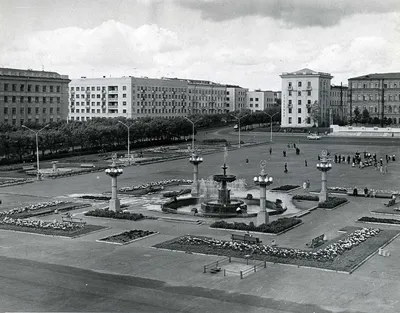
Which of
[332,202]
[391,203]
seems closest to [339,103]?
[391,203]

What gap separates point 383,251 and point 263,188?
9321 millimetres

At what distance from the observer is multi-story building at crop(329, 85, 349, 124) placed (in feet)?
578

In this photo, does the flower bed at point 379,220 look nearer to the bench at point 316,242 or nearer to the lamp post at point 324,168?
the lamp post at point 324,168

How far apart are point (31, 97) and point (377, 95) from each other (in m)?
91.9

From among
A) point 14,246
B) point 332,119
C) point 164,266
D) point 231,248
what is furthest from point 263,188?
point 332,119

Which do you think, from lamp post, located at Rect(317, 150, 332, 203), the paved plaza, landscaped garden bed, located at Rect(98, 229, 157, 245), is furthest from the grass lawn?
lamp post, located at Rect(317, 150, 332, 203)

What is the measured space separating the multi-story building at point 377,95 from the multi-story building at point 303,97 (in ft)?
30.4

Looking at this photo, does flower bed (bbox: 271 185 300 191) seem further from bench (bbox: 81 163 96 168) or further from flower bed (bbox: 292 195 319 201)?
bench (bbox: 81 163 96 168)

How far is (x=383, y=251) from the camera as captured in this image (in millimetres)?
30750

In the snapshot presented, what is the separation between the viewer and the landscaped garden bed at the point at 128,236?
1334 inches

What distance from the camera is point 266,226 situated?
121ft

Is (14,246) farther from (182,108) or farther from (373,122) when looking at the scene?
(182,108)

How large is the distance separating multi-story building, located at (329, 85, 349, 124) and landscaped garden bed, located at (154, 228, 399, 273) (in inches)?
5600

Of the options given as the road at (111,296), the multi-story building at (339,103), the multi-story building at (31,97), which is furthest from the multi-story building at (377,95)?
the road at (111,296)
